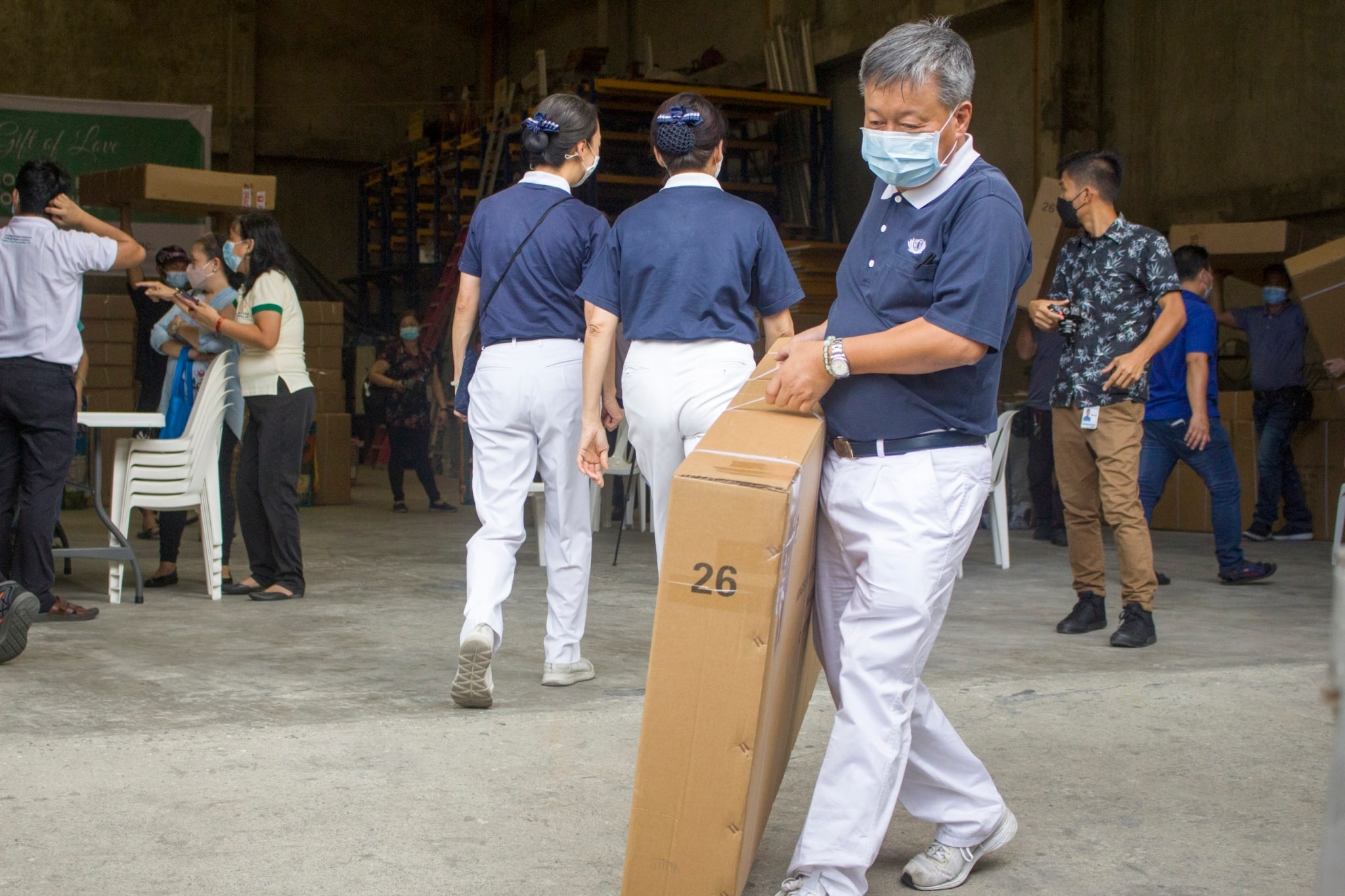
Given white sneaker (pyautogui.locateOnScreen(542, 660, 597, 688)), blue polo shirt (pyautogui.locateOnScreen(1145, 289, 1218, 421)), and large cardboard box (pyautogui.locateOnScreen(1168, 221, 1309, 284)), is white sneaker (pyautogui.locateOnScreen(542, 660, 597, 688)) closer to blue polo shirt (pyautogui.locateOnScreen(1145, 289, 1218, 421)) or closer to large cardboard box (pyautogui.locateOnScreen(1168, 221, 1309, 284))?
blue polo shirt (pyautogui.locateOnScreen(1145, 289, 1218, 421))

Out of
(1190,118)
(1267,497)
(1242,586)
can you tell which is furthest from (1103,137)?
(1242,586)

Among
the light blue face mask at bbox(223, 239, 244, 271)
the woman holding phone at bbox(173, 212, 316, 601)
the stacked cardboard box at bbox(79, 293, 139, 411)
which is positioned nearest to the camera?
the woman holding phone at bbox(173, 212, 316, 601)

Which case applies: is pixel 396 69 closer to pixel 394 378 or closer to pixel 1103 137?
pixel 394 378

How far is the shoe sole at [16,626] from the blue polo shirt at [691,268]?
75.9 inches

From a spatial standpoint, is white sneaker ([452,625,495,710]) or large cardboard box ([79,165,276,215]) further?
large cardboard box ([79,165,276,215])

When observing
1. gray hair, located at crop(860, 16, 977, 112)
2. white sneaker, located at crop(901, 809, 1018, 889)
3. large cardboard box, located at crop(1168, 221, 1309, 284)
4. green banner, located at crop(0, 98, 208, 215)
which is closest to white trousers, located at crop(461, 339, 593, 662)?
white sneaker, located at crop(901, 809, 1018, 889)

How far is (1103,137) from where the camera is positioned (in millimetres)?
9922

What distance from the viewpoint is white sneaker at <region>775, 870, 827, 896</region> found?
6.73ft

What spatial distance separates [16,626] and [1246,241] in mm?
7069

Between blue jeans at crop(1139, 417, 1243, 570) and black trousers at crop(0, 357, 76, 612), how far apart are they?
4401 mm

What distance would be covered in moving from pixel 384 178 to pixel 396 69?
246cm

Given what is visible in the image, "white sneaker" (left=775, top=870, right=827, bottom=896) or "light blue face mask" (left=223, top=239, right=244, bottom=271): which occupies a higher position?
"light blue face mask" (left=223, top=239, right=244, bottom=271)

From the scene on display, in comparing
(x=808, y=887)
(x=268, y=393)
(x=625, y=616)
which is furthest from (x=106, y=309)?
(x=808, y=887)

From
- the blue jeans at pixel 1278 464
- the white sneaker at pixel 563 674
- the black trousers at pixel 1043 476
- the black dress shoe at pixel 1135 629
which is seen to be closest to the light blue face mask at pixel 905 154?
the white sneaker at pixel 563 674
